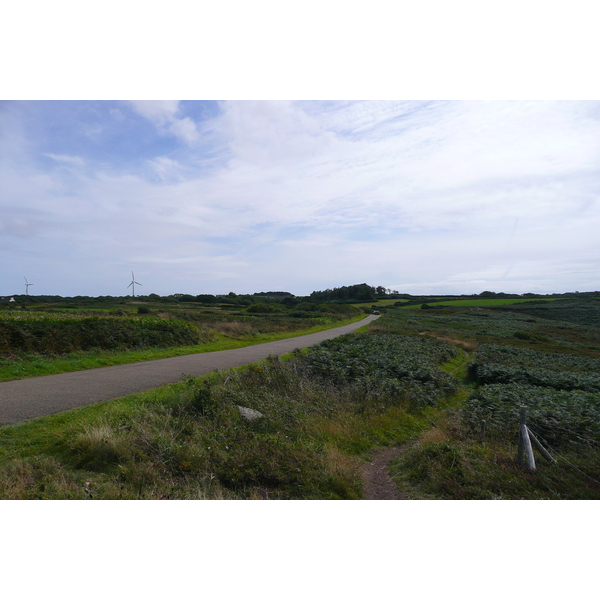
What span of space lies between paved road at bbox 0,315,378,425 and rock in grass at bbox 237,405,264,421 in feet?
9.13

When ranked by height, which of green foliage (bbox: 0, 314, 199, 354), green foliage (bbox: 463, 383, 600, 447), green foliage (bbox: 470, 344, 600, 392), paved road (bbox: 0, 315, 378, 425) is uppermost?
green foliage (bbox: 0, 314, 199, 354)

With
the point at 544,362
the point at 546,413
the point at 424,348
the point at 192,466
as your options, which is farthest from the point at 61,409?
the point at 544,362

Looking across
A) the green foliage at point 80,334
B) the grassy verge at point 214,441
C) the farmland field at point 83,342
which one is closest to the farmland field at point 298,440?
the grassy verge at point 214,441

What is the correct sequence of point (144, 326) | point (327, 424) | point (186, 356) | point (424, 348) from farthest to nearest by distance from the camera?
1. point (424, 348)
2. point (144, 326)
3. point (186, 356)
4. point (327, 424)

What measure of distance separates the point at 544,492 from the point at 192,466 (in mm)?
5871

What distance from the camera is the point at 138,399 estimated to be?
8.52 metres

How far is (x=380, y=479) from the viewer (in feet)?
24.5

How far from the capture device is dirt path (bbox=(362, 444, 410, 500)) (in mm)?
6719

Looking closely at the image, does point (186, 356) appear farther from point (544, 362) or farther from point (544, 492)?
point (544, 362)

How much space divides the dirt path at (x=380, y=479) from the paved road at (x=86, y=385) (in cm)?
600

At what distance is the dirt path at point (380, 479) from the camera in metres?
6.72

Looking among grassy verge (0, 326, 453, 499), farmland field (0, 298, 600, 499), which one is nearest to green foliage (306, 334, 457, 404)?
farmland field (0, 298, 600, 499)

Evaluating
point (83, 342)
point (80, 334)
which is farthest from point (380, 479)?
point (80, 334)

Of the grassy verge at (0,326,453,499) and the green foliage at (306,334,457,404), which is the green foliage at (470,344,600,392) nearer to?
the green foliage at (306,334,457,404)
